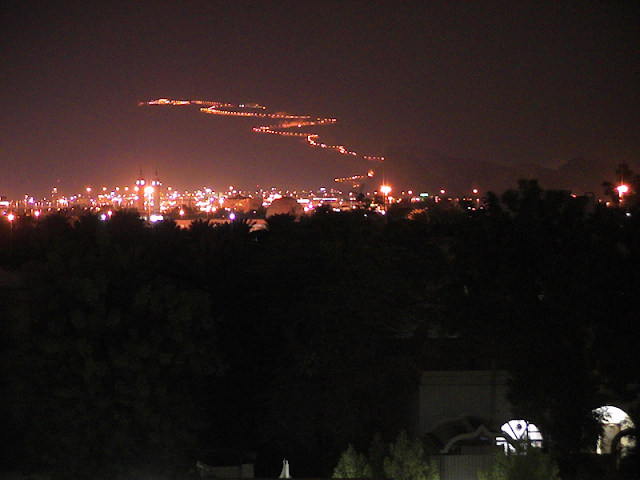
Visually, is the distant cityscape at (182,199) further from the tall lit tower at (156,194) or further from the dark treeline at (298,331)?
the dark treeline at (298,331)

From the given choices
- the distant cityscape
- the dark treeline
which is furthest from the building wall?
the distant cityscape

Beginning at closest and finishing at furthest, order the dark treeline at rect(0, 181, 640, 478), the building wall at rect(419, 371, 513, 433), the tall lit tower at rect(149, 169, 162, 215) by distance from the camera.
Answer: the dark treeline at rect(0, 181, 640, 478)
the building wall at rect(419, 371, 513, 433)
the tall lit tower at rect(149, 169, 162, 215)

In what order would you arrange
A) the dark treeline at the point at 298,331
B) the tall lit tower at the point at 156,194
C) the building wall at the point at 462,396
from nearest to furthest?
the dark treeline at the point at 298,331, the building wall at the point at 462,396, the tall lit tower at the point at 156,194

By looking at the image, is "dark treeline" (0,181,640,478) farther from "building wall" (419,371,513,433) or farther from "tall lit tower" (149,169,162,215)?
"tall lit tower" (149,169,162,215)

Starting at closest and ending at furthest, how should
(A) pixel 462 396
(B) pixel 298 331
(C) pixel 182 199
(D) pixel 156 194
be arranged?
(A) pixel 462 396, (B) pixel 298 331, (D) pixel 156 194, (C) pixel 182 199

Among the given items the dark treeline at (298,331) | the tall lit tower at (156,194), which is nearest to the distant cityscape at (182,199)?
the tall lit tower at (156,194)

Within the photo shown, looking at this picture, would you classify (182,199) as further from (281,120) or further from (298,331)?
(298,331)

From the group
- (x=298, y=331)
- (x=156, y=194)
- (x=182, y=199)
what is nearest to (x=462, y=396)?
(x=298, y=331)

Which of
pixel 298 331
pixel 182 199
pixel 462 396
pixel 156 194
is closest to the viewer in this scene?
pixel 462 396
